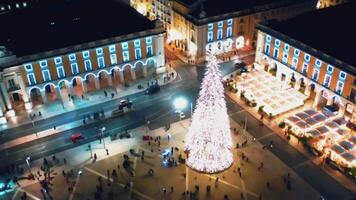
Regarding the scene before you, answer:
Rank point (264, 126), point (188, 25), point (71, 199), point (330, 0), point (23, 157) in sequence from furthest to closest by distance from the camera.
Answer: point (330, 0) → point (188, 25) → point (264, 126) → point (23, 157) → point (71, 199)

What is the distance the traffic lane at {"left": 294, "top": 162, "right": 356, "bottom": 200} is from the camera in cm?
5969

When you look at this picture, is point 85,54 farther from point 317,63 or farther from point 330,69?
point 330,69

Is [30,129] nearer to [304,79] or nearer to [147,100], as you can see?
[147,100]

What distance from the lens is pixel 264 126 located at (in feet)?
246

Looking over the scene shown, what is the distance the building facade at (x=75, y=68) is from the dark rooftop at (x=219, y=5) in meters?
12.7

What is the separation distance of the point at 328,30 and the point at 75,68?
55.3 metres

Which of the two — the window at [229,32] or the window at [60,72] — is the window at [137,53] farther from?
the window at [229,32]

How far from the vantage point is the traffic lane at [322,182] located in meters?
59.7

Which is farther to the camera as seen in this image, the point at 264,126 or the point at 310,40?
the point at 310,40

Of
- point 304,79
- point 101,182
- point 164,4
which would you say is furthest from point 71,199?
point 164,4

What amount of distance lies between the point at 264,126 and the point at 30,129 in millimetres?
46124

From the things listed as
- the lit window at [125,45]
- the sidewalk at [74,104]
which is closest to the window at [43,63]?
the sidewalk at [74,104]

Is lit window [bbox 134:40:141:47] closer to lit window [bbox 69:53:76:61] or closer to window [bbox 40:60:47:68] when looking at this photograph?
lit window [bbox 69:53:76:61]

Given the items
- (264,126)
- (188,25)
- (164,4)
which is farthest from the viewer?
(164,4)
